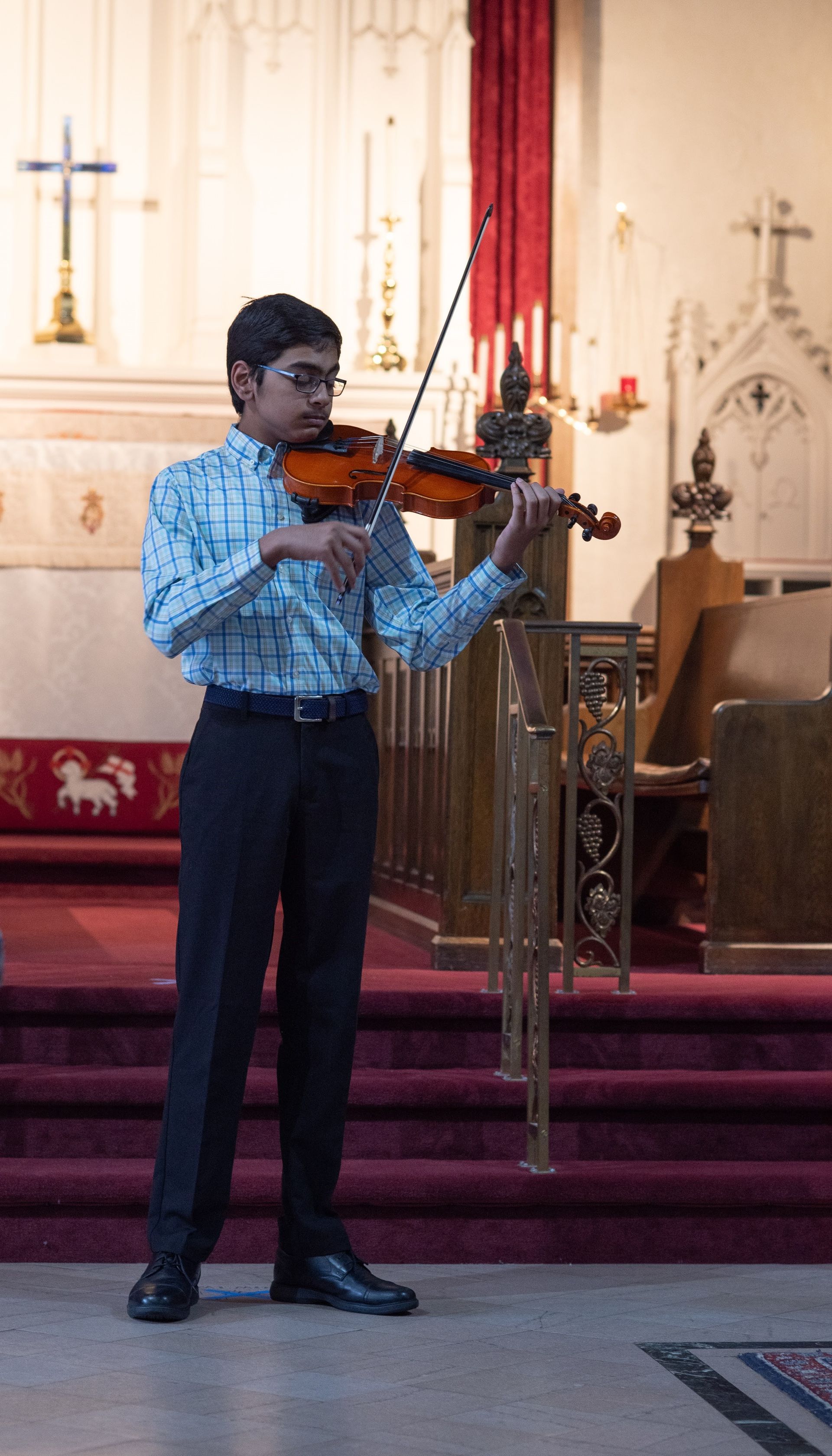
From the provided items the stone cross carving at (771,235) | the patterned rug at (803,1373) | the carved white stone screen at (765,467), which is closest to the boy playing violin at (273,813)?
the patterned rug at (803,1373)

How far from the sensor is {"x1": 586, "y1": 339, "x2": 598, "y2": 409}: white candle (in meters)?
8.12

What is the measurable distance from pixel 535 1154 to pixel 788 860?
1366 millimetres

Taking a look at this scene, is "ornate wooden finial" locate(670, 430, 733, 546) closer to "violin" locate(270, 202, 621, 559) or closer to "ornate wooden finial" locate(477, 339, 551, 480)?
"ornate wooden finial" locate(477, 339, 551, 480)

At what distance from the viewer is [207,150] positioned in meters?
7.03

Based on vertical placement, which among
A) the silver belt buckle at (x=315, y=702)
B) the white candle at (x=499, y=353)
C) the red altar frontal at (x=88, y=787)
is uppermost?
the white candle at (x=499, y=353)

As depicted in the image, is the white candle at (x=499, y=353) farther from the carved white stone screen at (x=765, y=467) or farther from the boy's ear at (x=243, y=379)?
the boy's ear at (x=243, y=379)

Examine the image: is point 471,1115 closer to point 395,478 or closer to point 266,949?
point 266,949

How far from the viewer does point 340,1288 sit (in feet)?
8.68

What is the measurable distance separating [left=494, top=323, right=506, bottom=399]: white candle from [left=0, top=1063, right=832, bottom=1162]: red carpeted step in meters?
4.72

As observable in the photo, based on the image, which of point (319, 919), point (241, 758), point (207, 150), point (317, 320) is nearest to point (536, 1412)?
point (319, 919)

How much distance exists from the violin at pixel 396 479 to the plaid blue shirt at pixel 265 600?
3.7 inches

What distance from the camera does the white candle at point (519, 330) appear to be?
297 inches

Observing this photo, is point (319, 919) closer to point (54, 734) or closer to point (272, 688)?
point (272, 688)

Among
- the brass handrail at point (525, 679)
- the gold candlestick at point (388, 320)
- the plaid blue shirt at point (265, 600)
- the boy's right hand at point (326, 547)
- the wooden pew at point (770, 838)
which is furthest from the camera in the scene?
the gold candlestick at point (388, 320)
